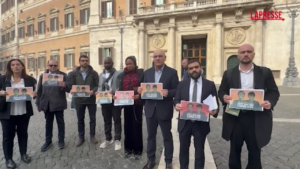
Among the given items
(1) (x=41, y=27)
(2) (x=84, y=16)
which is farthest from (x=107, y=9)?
(1) (x=41, y=27)

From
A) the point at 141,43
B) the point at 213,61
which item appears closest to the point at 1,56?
the point at 141,43

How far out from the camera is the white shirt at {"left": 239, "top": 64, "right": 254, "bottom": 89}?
2.81 meters

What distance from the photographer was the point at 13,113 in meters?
3.65

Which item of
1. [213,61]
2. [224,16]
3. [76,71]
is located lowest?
[76,71]

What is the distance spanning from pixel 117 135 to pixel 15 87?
7.10 ft

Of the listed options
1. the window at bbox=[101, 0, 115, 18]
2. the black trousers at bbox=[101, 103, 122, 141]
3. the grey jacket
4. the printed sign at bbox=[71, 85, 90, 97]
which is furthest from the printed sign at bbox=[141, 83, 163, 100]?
the window at bbox=[101, 0, 115, 18]

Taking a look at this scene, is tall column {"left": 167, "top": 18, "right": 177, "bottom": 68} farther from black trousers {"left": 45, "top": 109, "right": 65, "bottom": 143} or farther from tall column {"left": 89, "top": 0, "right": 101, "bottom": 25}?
black trousers {"left": 45, "top": 109, "right": 65, "bottom": 143}

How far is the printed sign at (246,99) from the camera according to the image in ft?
8.64

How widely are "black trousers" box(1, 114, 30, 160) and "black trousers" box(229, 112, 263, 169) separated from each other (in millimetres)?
3659

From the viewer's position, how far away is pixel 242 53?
2.75 meters

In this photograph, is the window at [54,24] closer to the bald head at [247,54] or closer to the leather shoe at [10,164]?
the leather shoe at [10,164]

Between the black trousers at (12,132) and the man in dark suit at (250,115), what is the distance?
3567 mm

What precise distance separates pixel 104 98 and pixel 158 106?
1404 millimetres

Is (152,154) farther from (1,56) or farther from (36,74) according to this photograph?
(1,56)
